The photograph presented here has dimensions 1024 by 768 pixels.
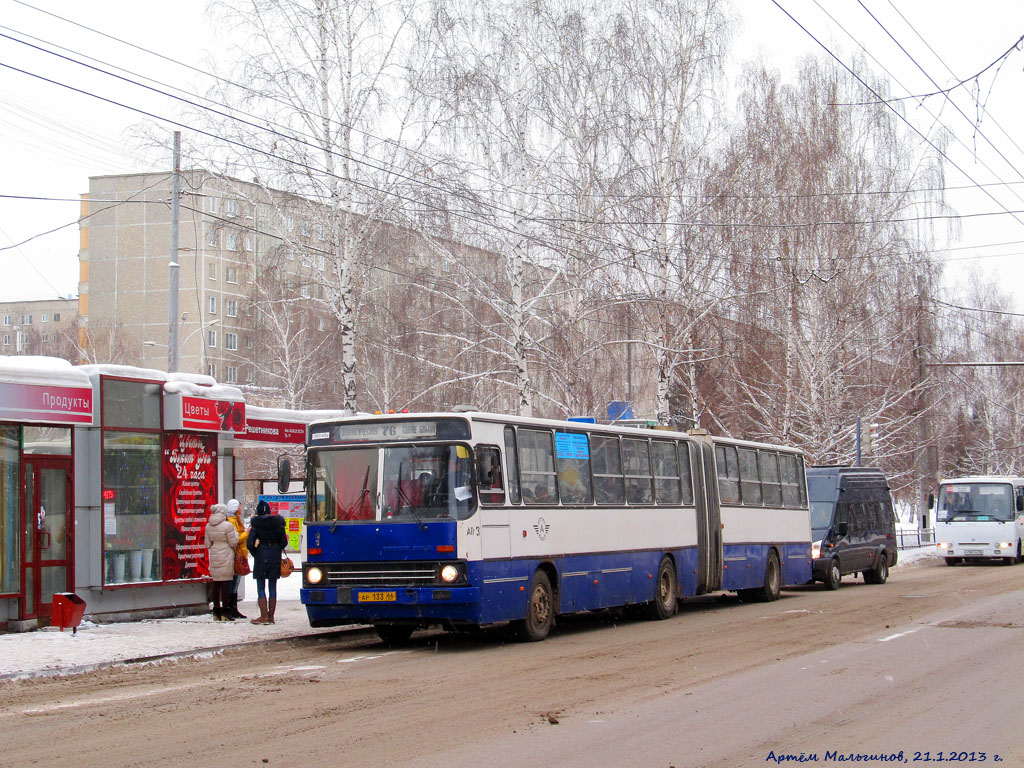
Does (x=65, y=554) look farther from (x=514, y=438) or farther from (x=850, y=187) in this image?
(x=850, y=187)

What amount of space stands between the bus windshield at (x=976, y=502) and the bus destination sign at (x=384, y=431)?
90.9 feet

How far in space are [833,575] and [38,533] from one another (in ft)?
56.2

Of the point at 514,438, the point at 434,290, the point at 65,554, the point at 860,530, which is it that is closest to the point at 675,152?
the point at 434,290

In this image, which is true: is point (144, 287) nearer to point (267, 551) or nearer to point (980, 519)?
point (980, 519)

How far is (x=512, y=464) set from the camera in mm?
14992

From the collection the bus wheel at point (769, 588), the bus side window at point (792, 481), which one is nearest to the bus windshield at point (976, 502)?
the bus side window at point (792, 481)

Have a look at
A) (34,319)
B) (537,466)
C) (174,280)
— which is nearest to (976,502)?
(174,280)

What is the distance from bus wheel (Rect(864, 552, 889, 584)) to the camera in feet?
93.9

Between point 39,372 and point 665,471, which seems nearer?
point 39,372

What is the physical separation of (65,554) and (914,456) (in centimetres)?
3287

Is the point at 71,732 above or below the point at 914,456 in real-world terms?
below

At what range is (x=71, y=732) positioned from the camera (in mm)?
8820

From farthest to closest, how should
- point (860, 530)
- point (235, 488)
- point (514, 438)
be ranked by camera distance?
1. point (860, 530)
2. point (235, 488)
3. point (514, 438)

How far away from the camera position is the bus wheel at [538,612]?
15055 mm
